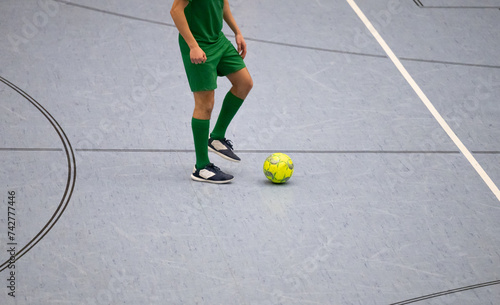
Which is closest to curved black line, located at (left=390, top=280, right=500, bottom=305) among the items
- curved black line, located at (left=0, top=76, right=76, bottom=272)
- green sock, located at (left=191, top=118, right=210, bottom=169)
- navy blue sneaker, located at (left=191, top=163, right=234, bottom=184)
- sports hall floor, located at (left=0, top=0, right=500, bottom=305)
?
sports hall floor, located at (left=0, top=0, right=500, bottom=305)

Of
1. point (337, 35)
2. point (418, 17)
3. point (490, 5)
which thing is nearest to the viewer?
point (337, 35)

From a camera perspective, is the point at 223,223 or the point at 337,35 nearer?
the point at 223,223

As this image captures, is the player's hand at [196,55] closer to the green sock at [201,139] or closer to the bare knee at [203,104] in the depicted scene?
the bare knee at [203,104]

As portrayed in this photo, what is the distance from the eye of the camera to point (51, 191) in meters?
4.20

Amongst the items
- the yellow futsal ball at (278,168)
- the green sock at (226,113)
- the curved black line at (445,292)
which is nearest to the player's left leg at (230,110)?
the green sock at (226,113)

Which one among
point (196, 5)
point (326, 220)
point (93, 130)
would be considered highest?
point (196, 5)

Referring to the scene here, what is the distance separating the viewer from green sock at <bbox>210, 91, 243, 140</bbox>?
462 cm

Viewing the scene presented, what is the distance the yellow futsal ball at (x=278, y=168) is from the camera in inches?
175

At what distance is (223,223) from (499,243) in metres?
1.71

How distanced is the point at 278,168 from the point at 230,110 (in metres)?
0.58

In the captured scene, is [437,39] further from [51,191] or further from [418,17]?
[51,191]

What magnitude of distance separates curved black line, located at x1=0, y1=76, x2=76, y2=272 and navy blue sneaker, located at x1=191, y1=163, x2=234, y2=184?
0.82 meters

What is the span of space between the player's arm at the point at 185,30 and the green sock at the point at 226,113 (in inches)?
22.0

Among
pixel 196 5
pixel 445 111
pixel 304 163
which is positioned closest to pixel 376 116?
pixel 445 111
